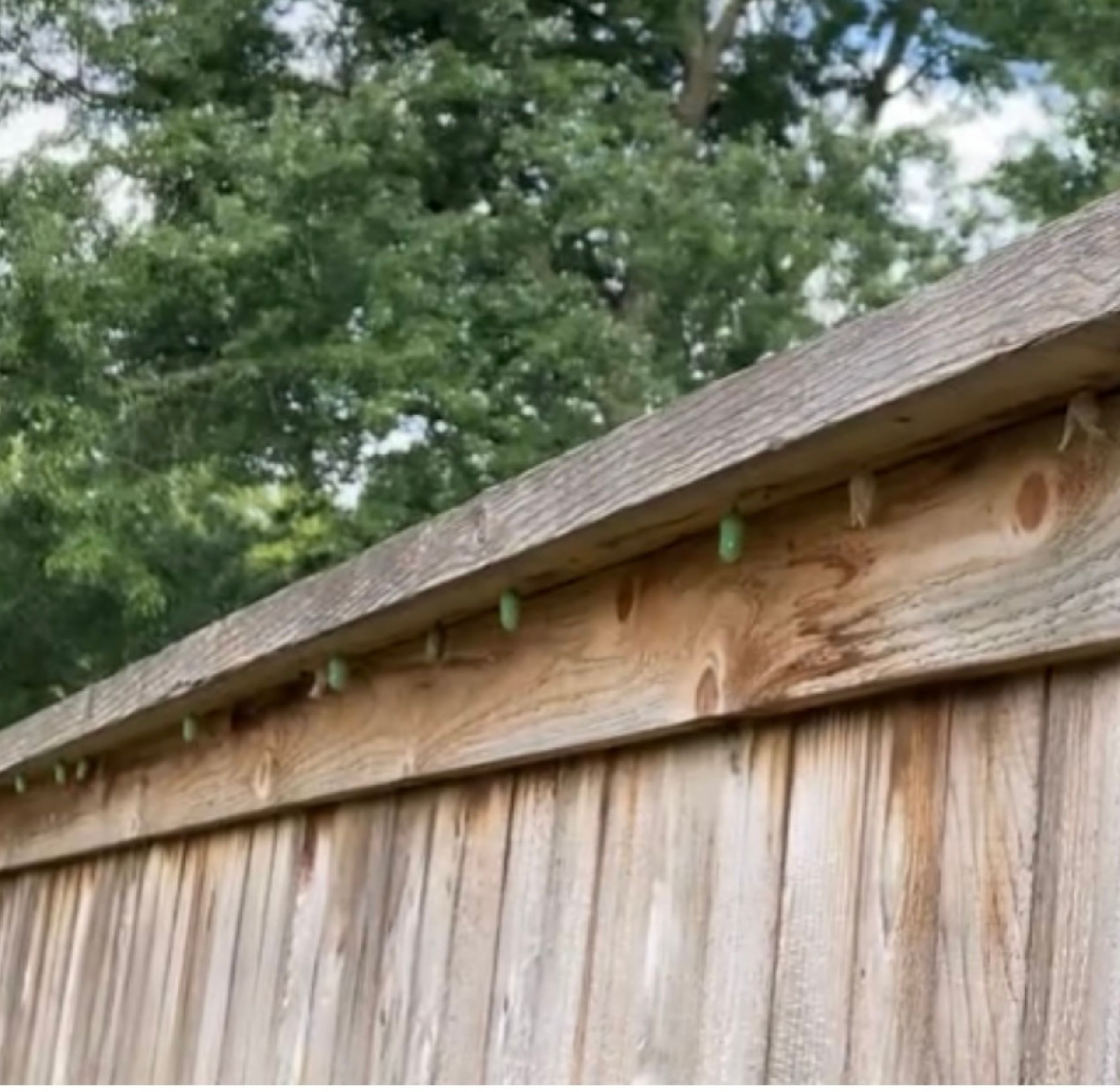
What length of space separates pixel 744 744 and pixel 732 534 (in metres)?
0.13

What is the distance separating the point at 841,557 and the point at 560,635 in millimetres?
362

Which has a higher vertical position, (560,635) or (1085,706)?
(560,635)

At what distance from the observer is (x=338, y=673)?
1.71m

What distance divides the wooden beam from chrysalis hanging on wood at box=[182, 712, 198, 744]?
27 cm

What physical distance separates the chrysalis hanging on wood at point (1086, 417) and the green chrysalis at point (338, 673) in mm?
936

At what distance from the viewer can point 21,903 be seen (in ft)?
9.84

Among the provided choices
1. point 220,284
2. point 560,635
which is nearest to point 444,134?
point 220,284

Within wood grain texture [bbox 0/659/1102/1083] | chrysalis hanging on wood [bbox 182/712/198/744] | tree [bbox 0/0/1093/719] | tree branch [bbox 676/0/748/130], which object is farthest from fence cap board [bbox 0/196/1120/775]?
tree branch [bbox 676/0/748/130]

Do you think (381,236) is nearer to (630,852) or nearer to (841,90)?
(841,90)

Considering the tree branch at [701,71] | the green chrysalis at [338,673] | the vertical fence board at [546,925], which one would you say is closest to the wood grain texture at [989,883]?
the vertical fence board at [546,925]

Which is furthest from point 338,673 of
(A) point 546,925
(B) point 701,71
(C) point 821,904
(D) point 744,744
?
(B) point 701,71

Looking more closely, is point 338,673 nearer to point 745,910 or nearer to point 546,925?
point 546,925

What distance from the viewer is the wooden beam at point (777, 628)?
0.90 metres

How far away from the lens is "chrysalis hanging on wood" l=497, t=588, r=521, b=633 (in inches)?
55.6
